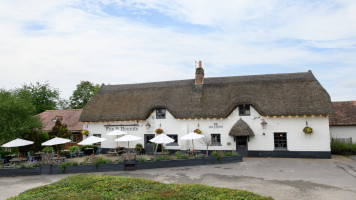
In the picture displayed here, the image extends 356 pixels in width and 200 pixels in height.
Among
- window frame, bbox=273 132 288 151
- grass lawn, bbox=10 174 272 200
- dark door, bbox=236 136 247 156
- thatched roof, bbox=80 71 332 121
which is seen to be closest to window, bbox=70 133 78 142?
thatched roof, bbox=80 71 332 121

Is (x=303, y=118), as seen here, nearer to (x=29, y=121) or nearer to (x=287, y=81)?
(x=287, y=81)

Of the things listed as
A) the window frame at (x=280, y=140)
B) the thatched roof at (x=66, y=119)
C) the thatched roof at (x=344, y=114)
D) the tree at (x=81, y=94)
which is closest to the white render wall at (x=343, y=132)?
the thatched roof at (x=344, y=114)

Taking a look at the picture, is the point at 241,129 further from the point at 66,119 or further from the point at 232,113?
the point at 66,119

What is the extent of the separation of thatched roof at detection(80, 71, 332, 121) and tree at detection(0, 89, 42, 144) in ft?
14.9

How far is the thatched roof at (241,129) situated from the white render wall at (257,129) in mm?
486

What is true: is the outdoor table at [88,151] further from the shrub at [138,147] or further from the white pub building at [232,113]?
the shrub at [138,147]

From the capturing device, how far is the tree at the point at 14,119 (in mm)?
18703

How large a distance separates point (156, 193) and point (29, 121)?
17078 mm

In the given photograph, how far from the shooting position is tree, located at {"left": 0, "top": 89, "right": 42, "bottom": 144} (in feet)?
61.4

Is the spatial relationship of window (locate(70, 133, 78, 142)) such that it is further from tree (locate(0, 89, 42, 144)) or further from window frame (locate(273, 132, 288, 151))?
window frame (locate(273, 132, 288, 151))

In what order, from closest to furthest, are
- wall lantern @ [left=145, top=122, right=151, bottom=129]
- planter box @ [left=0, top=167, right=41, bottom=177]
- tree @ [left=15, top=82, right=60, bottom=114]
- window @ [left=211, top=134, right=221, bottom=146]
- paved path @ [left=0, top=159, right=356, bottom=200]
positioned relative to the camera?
paved path @ [left=0, top=159, right=356, bottom=200]
planter box @ [left=0, top=167, right=41, bottom=177]
window @ [left=211, top=134, right=221, bottom=146]
wall lantern @ [left=145, top=122, right=151, bottom=129]
tree @ [left=15, top=82, right=60, bottom=114]

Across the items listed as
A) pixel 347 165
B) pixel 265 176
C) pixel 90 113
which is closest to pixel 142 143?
pixel 90 113

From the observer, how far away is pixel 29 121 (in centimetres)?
1983

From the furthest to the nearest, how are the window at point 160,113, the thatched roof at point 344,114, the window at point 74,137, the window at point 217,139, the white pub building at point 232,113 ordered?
the window at point 74,137 → the window at point 160,113 → the thatched roof at point 344,114 → the window at point 217,139 → the white pub building at point 232,113
